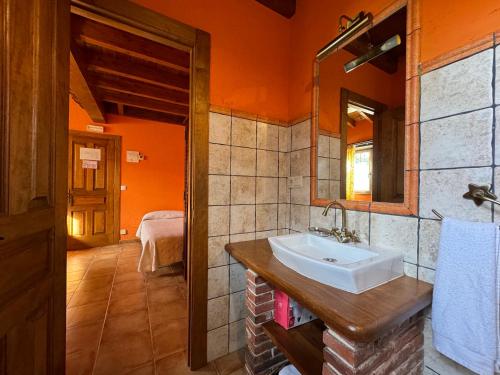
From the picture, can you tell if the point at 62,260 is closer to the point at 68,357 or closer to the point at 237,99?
the point at 68,357

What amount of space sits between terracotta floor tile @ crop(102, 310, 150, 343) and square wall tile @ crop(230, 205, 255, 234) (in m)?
1.20

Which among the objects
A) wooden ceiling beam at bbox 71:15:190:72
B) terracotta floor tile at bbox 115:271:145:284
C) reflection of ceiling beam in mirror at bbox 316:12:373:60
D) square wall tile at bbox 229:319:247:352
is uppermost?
wooden ceiling beam at bbox 71:15:190:72

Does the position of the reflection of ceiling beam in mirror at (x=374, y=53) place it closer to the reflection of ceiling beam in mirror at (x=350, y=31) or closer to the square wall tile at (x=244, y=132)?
the reflection of ceiling beam in mirror at (x=350, y=31)

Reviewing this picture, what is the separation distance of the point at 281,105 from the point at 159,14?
0.94m

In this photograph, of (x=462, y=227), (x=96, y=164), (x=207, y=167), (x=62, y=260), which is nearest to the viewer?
(x=462, y=227)

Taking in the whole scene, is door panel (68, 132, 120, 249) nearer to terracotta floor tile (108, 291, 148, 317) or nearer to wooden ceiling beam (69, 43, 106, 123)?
wooden ceiling beam (69, 43, 106, 123)

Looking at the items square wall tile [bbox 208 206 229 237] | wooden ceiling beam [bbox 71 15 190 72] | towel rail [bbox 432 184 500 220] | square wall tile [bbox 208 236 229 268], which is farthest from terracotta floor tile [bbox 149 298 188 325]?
wooden ceiling beam [bbox 71 15 190 72]

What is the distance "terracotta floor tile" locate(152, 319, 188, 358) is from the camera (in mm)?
1504

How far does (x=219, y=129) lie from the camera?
134 cm

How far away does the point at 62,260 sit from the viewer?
946mm

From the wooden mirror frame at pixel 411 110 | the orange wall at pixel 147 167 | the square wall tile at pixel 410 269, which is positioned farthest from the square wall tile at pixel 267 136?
the orange wall at pixel 147 167

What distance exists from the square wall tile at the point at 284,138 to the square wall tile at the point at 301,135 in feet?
0.14

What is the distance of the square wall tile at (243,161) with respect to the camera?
1401 mm

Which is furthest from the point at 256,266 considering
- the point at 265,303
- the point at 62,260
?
the point at 62,260
